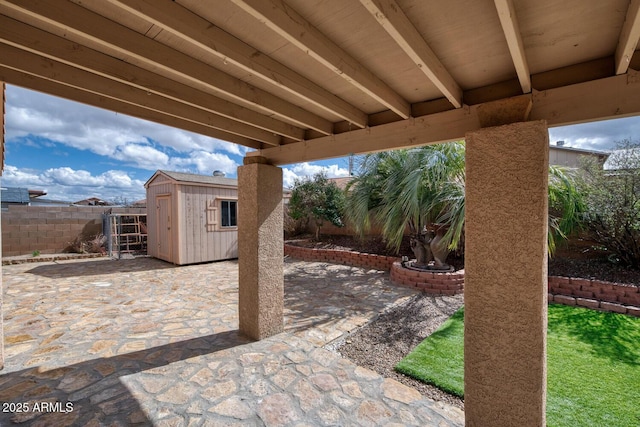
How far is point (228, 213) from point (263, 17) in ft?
Result: 26.5

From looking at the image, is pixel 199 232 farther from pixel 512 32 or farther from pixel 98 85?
pixel 512 32

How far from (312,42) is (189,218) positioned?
291 inches

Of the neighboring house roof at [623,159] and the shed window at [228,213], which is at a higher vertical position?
the neighboring house roof at [623,159]

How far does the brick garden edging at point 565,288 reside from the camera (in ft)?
13.5

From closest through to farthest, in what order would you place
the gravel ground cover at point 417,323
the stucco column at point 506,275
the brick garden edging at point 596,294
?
1. the stucco column at point 506,275
2. the gravel ground cover at point 417,323
3. the brick garden edging at point 596,294

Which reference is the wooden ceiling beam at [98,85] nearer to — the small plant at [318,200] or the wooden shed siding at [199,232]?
the wooden shed siding at [199,232]

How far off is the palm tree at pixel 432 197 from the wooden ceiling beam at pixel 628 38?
3.58 metres

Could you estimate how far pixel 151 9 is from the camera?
46.4 inches

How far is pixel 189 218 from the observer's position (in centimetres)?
774

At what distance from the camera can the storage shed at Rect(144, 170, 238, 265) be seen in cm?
761

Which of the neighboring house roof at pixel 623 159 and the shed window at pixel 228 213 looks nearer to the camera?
the neighboring house roof at pixel 623 159

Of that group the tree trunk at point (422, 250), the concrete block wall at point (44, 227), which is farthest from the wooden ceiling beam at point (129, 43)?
the concrete block wall at point (44, 227)

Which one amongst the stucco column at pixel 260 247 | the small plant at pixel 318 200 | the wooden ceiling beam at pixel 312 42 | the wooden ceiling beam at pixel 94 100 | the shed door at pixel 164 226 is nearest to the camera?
the wooden ceiling beam at pixel 312 42

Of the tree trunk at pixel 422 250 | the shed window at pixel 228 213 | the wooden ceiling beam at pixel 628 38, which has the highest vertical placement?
the wooden ceiling beam at pixel 628 38
